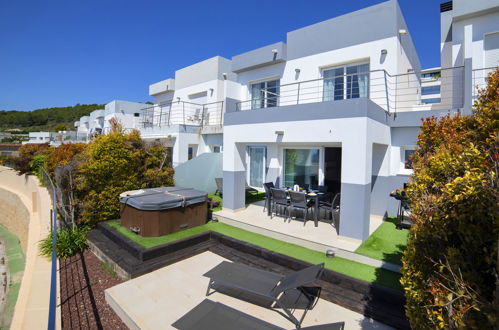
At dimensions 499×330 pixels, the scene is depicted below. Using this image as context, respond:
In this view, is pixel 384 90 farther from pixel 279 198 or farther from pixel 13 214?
pixel 13 214

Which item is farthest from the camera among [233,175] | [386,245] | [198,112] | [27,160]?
[27,160]

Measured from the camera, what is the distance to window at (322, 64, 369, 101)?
11.3m

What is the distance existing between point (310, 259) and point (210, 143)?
502 inches

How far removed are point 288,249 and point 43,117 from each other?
367 feet

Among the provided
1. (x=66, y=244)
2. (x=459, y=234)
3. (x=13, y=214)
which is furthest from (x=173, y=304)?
(x=13, y=214)

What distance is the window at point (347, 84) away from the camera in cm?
1127

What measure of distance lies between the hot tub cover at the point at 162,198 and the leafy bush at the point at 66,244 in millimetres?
1906

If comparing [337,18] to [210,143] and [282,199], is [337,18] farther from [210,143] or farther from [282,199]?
[210,143]

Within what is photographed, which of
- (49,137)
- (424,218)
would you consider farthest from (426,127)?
(49,137)

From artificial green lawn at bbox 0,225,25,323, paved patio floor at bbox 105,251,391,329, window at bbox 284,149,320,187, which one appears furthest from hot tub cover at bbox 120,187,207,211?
window at bbox 284,149,320,187

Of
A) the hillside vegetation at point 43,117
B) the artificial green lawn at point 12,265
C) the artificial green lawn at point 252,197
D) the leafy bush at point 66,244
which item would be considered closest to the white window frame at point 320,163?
the artificial green lawn at point 252,197

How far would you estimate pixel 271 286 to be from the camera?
A: 207 inches

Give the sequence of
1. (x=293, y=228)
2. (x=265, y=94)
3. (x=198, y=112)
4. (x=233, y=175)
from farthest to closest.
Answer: (x=198, y=112) < (x=265, y=94) < (x=233, y=175) < (x=293, y=228)

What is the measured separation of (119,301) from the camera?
550 cm
